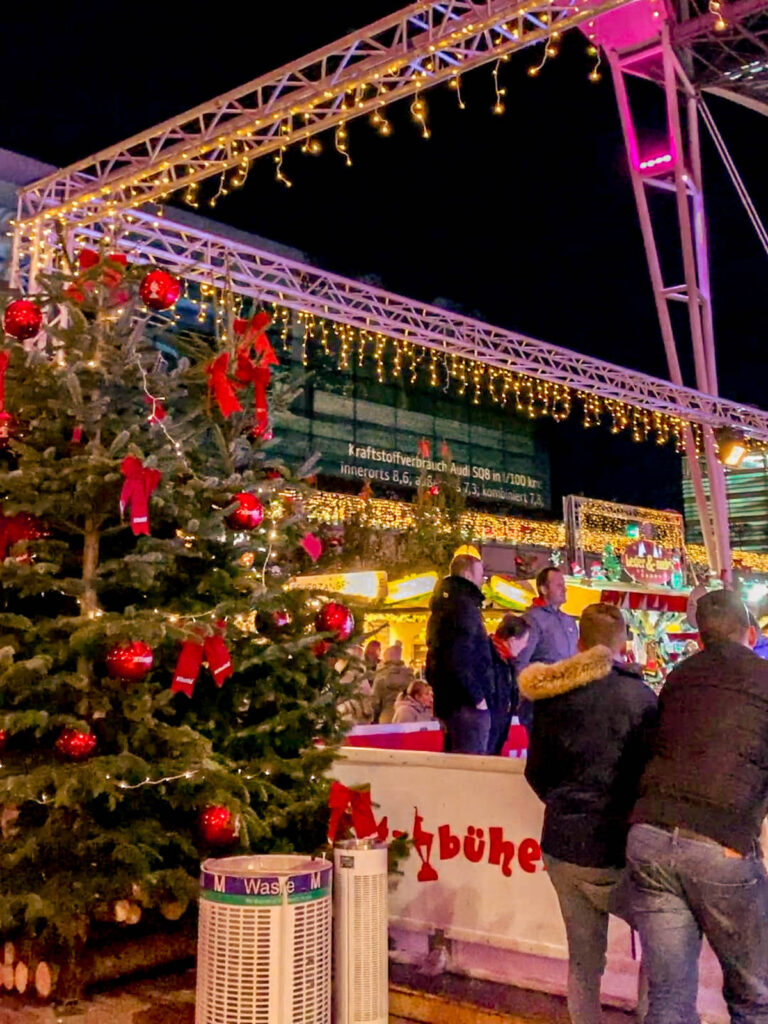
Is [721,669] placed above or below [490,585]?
below

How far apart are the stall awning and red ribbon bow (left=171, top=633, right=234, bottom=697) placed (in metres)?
9.78

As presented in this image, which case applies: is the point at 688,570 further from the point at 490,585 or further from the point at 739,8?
the point at 739,8

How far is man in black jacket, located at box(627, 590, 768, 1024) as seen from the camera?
3031 millimetres

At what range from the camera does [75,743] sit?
14.6ft

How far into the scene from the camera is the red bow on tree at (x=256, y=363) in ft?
17.7

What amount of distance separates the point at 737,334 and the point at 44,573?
1023 inches

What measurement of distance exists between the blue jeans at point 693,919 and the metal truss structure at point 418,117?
421cm

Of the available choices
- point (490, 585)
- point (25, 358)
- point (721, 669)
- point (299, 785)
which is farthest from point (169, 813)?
point (490, 585)

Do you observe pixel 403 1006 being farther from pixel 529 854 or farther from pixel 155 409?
pixel 155 409

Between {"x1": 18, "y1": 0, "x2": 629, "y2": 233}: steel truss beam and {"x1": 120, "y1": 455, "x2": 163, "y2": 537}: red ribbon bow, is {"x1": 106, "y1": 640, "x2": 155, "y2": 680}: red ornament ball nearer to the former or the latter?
{"x1": 120, "y1": 455, "x2": 163, "y2": 537}: red ribbon bow

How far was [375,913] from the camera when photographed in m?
4.28

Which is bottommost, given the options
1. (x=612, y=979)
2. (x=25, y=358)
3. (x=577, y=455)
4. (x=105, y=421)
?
(x=612, y=979)

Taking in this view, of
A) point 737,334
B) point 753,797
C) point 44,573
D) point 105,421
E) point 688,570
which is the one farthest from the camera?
point 737,334

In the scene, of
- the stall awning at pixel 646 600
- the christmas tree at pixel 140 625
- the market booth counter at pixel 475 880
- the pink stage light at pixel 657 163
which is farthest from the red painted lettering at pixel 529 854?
the pink stage light at pixel 657 163
